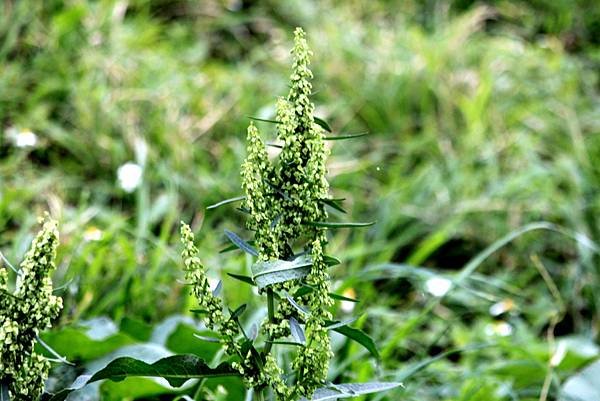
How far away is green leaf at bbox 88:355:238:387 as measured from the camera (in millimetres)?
1169

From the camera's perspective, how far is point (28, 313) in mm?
1166

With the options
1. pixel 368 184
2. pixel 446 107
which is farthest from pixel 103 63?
pixel 446 107

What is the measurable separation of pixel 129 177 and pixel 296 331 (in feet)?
5.91

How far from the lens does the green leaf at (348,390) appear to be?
115cm

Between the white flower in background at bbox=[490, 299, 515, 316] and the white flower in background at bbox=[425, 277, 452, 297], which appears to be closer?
the white flower in background at bbox=[425, 277, 452, 297]

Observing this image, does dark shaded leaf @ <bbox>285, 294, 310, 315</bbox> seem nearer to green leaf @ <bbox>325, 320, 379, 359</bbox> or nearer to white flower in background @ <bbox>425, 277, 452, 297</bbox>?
green leaf @ <bbox>325, 320, 379, 359</bbox>

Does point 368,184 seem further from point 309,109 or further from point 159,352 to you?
point 309,109

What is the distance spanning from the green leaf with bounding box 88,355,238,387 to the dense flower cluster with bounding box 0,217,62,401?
3.3 inches

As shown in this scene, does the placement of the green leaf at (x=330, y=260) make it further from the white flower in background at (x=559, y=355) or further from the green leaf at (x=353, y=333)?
the white flower in background at (x=559, y=355)

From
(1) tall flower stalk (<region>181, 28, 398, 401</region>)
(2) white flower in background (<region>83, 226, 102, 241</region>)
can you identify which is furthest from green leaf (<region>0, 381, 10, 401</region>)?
(2) white flower in background (<region>83, 226, 102, 241</region>)

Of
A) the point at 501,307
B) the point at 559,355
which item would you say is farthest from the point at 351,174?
the point at 559,355

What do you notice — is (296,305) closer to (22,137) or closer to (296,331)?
(296,331)

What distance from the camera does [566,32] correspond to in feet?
17.3

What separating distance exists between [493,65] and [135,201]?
202cm
